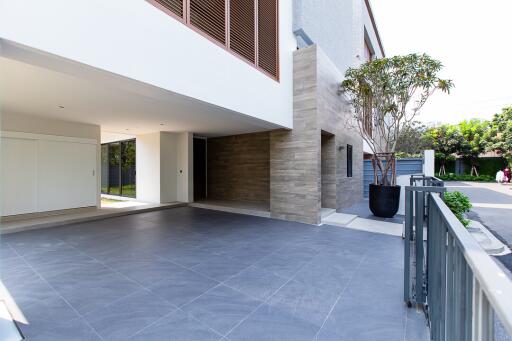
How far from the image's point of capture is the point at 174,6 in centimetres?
345

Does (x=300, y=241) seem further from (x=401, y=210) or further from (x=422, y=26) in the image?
(x=422, y=26)

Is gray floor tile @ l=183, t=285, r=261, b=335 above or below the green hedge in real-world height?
below

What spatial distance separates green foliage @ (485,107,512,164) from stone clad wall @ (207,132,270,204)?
19.5 metres

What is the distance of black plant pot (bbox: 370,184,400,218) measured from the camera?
20.6 feet

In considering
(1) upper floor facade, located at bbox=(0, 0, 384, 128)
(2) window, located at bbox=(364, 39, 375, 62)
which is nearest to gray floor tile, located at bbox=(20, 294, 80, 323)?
(1) upper floor facade, located at bbox=(0, 0, 384, 128)

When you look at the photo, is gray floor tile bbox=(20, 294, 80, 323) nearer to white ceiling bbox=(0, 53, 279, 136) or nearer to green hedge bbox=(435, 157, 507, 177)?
white ceiling bbox=(0, 53, 279, 136)

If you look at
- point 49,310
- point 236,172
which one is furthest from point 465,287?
point 236,172

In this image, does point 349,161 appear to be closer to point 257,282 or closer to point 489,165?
point 257,282

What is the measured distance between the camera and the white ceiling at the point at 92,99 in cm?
305

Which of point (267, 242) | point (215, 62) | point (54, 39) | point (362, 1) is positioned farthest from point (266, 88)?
point (362, 1)

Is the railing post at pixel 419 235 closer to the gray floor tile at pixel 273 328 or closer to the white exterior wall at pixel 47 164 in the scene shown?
the gray floor tile at pixel 273 328

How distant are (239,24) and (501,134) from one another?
23.4 meters

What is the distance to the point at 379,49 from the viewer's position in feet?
55.2

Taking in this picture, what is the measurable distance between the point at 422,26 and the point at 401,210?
10.1 metres
